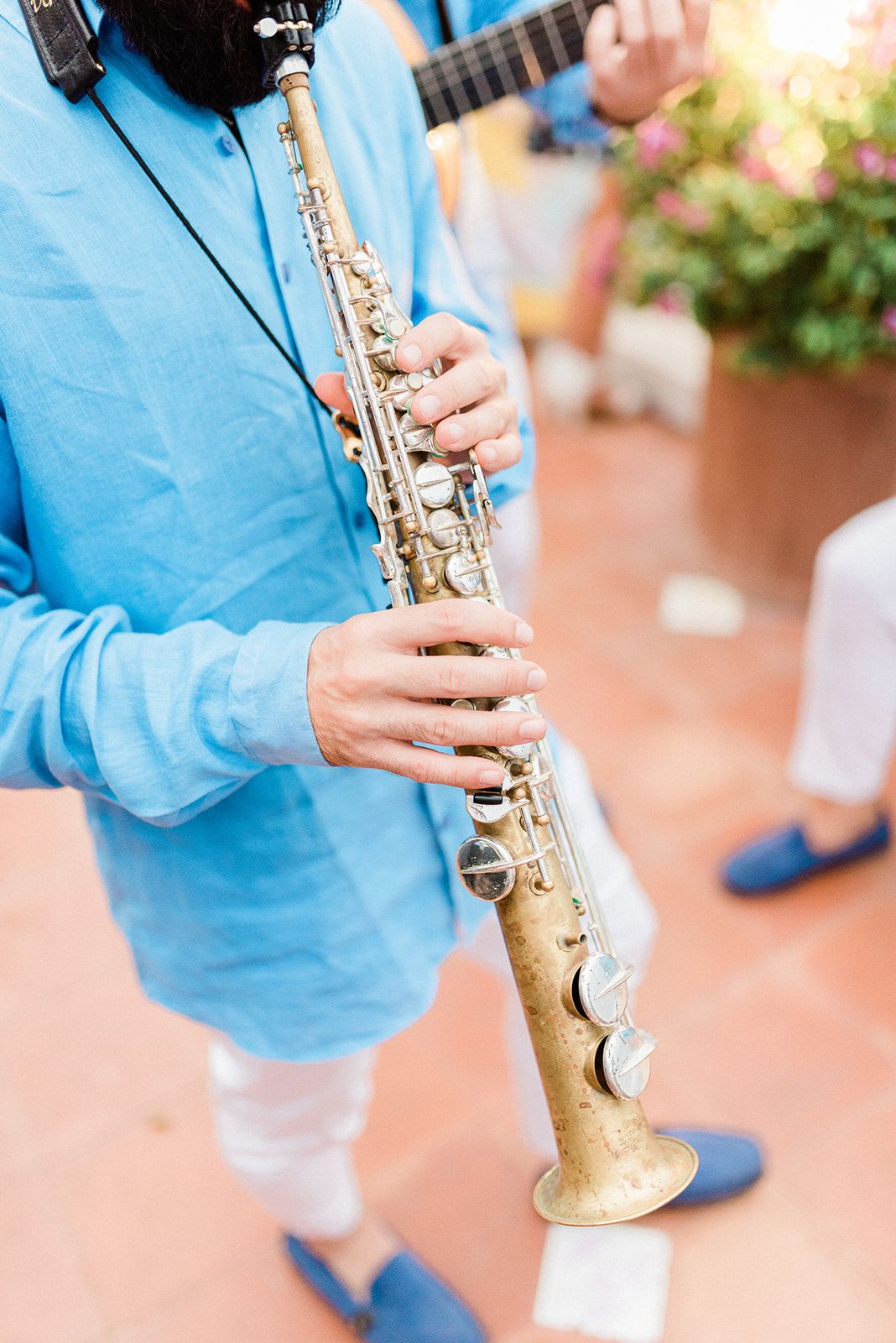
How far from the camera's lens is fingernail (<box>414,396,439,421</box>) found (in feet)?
3.00

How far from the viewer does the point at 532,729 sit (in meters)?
0.88

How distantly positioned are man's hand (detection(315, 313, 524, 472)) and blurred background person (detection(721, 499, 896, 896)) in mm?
1239

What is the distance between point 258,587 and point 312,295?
294 mm

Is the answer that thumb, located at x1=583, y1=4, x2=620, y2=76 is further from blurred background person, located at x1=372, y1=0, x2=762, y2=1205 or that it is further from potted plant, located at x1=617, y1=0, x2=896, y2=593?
potted plant, located at x1=617, y1=0, x2=896, y2=593

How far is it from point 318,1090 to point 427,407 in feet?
2.91

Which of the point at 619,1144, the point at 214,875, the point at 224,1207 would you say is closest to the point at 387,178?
the point at 214,875

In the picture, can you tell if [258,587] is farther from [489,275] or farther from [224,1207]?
[489,275]

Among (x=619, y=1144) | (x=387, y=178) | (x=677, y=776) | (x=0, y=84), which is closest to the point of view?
(x=0, y=84)

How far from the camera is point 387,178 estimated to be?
3.78 ft

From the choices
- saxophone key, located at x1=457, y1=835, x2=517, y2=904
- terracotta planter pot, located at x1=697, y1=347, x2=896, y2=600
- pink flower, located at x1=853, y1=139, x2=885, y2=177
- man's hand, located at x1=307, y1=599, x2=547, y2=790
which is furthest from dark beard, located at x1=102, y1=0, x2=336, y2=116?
terracotta planter pot, located at x1=697, y1=347, x2=896, y2=600

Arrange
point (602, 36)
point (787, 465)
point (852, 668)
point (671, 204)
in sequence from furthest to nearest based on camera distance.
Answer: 1. point (787, 465)
2. point (671, 204)
3. point (852, 668)
4. point (602, 36)

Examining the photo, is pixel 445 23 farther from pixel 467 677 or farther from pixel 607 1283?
pixel 607 1283

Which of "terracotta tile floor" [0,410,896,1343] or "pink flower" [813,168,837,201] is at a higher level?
"pink flower" [813,168,837,201]

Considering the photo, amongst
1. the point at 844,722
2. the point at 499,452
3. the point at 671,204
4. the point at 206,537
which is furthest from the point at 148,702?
the point at 671,204
